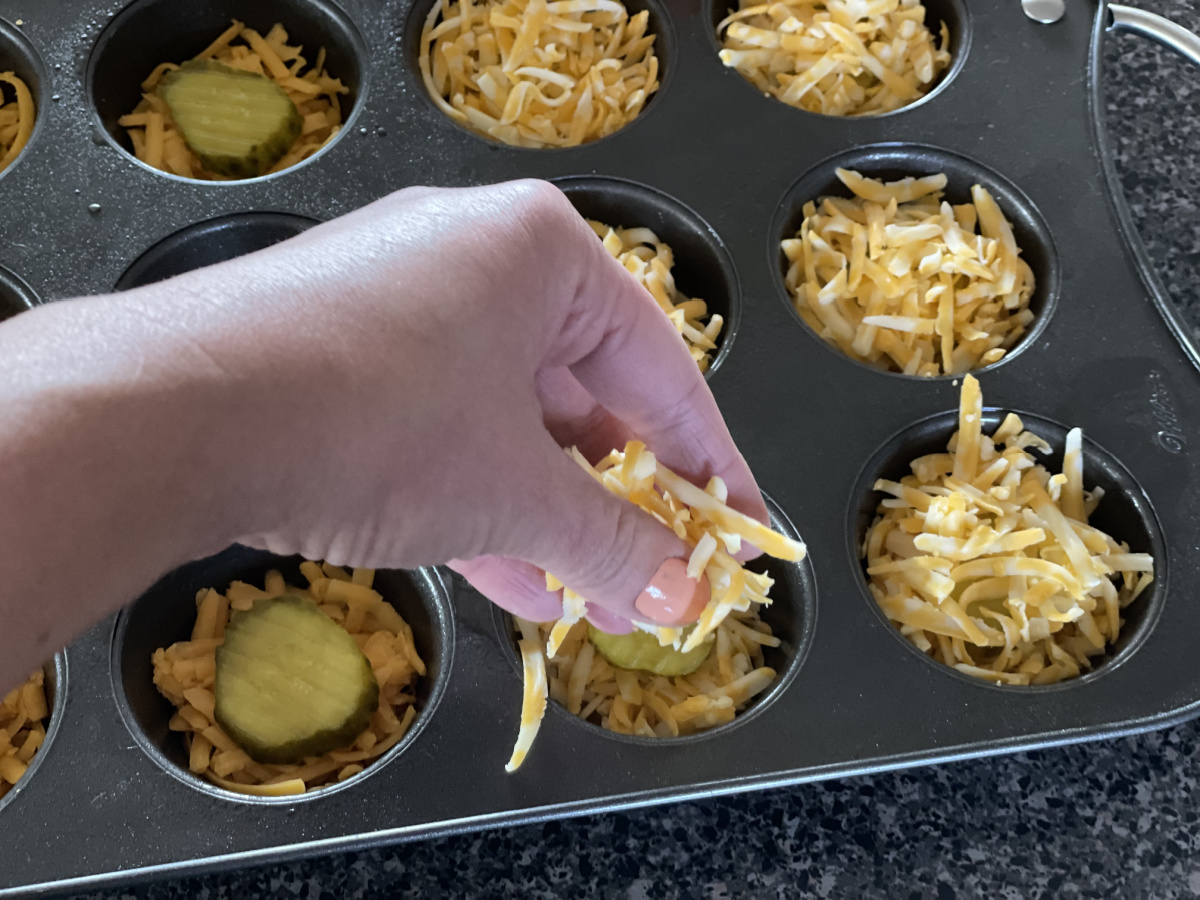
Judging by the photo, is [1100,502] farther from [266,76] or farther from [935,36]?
[266,76]

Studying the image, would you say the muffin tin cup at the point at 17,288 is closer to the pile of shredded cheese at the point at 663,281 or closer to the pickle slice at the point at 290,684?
the pickle slice at the point at 290,684

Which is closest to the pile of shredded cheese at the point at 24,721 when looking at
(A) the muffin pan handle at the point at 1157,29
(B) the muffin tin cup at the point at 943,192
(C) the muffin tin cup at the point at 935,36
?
(B) the muffin tin cup at the point at 943,192

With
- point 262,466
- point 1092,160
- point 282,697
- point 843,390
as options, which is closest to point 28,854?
point 282,697

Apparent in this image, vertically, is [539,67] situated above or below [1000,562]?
above

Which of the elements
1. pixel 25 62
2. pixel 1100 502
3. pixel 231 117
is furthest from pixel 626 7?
pixel 1100 502

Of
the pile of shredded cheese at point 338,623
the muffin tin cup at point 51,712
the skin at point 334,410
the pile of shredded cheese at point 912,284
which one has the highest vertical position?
the skin at point 334,410

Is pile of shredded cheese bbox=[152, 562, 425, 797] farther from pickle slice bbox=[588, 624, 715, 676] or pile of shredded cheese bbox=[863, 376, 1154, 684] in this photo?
pile of shredded cheese bbox=[863, 376, 1154, 684]
